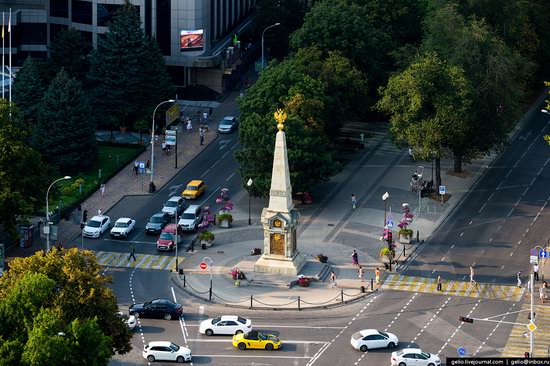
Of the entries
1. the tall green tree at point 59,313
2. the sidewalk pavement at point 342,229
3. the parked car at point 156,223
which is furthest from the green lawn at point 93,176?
the tall green tree at point 59,313

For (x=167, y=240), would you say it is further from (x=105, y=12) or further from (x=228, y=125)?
(x=105, y=12)

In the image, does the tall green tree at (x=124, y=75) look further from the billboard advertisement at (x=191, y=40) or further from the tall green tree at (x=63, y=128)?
the tall green tree at (x=63, y=128)

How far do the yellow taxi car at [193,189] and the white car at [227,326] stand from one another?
118 ft

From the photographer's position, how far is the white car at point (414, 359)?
126 metres

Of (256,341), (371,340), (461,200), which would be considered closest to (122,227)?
(256,341)

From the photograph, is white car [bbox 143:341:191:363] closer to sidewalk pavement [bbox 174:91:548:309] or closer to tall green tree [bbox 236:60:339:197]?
sidewalk pavement [bbox 174:91:548:309]

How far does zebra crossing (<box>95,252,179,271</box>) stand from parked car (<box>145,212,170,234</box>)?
5.54 metres

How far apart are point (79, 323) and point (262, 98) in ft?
194

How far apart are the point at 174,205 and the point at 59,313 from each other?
48044mm

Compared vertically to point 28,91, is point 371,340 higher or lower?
lower

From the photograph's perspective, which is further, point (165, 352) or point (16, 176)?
point (16, 176)

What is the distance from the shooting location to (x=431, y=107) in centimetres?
16750

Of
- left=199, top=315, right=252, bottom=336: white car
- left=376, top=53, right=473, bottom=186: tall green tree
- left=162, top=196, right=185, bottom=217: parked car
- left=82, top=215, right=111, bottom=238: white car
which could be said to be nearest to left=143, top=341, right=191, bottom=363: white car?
left=199, top=315, right=252, bottom=336: white car

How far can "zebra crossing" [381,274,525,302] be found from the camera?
144m
